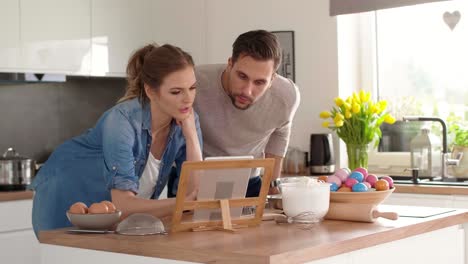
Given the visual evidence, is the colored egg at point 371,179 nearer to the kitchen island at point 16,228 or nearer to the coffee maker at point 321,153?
the coffee maker at point 321,153

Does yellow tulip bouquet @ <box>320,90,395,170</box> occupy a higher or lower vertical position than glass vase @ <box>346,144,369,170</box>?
higher

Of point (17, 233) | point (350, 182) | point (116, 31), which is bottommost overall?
point (17, 233)

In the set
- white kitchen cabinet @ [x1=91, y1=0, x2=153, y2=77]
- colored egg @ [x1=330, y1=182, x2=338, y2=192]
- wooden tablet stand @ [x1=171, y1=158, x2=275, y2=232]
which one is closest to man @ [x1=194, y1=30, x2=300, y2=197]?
colored egg @ [x1=330, y1=182, x2=338, y2=192]

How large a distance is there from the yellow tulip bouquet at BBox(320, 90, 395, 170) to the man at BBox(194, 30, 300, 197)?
3.70 ft

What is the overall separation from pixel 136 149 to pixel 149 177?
7.1 inches

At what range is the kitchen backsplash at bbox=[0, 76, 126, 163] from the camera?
16.9 feet

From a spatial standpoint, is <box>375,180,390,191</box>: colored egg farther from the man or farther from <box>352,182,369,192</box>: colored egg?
the man

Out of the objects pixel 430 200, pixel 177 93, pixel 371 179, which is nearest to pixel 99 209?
pixel 177 93

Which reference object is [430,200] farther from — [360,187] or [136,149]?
[136,149]

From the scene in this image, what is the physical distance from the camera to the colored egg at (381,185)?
290 cm

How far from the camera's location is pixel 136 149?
9.65 feet

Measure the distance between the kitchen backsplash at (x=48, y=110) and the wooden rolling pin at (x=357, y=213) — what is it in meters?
2.80

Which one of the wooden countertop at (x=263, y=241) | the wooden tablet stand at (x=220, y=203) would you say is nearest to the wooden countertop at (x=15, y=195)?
the wooden countertop at (x=263, y=241)

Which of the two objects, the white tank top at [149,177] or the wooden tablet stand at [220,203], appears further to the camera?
the white tank top at [149,177]
